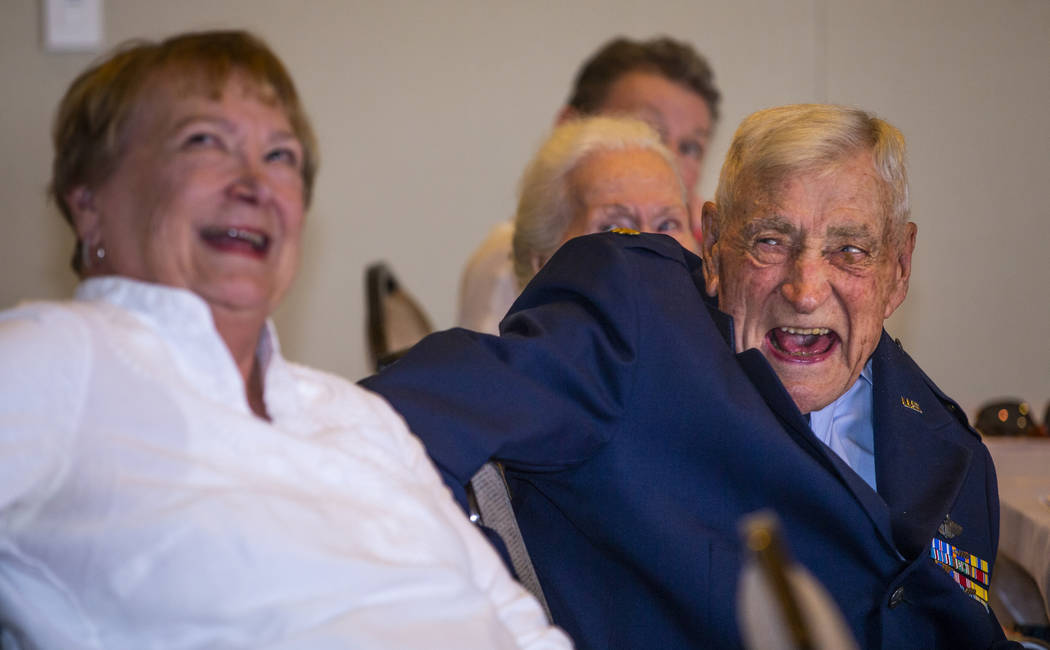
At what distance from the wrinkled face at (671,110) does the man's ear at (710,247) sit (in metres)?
1.34

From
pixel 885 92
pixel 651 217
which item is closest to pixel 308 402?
pixel 651 217

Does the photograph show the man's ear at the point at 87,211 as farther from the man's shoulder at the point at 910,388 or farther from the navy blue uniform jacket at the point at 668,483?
the man's shoulder at the point at 910,388

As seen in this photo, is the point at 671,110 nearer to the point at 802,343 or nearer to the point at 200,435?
the point at 802,343

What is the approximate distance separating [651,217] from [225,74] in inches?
54.4

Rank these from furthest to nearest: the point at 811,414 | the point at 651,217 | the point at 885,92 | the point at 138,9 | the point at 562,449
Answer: the point at 885,92 < the point at 138,9 < the point at 651,217 < the point at 811,414 < the point at 562,449

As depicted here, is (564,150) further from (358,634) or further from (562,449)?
(358,634)

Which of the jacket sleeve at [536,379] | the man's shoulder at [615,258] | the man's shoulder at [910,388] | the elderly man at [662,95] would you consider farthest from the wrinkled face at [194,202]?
the elderly man at [662,95]

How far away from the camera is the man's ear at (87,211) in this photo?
127 cm

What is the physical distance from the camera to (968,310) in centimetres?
442

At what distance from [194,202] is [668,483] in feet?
2.64

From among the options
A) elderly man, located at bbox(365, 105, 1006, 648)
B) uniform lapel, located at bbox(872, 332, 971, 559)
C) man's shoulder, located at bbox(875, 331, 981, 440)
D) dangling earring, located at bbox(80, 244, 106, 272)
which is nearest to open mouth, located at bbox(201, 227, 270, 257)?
dangling earring, located at bbox(80, 244, 106, 272)

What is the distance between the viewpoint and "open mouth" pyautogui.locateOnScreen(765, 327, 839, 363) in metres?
1.86

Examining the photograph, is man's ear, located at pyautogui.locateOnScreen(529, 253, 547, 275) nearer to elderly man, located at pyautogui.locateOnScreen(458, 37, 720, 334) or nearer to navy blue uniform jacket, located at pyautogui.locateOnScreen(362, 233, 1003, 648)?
elderly man, located at pyautogui.locateOnScreen(458, 37, 720, 334)

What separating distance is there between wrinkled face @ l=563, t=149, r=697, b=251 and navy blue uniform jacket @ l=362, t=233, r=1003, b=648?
2.44 feet
